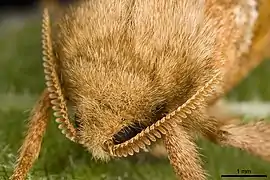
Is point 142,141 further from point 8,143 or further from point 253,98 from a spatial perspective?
point 253,98

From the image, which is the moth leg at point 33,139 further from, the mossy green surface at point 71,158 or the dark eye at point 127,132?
the dark eye at point 127,132

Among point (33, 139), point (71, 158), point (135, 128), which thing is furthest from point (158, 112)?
point (71, 158)

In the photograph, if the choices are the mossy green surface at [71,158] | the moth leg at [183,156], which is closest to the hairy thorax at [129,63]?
the moth leg at [183,156]

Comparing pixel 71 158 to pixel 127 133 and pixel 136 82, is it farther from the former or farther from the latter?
pixel 136 82

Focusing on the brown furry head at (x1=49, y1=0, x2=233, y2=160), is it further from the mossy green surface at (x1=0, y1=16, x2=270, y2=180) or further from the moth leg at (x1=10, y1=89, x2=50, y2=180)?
the mossy green surface at (x1=0, y1=16, x2=270, y2=180)

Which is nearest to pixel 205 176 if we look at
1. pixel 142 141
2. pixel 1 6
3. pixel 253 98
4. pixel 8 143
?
pixel 142 141

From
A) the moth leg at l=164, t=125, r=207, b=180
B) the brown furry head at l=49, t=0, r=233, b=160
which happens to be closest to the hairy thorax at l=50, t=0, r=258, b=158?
the brown furry head at l=49, t=0, r=233, b=160

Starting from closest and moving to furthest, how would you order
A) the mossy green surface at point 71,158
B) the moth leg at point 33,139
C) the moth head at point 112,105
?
the moth head at point 112,105 → the moth leg at point 33,139 → the mossy green surface at point 71,158

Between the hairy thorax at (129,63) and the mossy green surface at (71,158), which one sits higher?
the hairy thorax at (129,63)

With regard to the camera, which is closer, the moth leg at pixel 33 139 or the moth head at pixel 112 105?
the moth head at pixel 112 105
